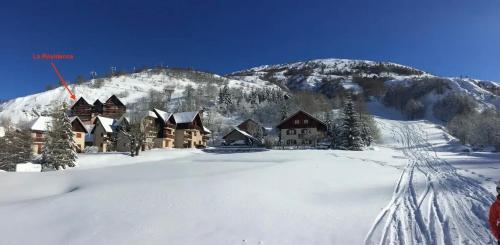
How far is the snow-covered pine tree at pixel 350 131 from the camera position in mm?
58562

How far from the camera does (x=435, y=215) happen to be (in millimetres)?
13672

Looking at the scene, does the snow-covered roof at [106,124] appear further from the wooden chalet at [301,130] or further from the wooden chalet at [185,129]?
the wooden chalet at [301,130]

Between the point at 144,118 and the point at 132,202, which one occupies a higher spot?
the point at 144,118

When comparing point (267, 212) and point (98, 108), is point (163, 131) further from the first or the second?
point (267, 212)

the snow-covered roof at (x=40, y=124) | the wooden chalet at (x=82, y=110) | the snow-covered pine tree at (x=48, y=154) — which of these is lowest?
the snow-covered pine tree at (x=48, y=154)

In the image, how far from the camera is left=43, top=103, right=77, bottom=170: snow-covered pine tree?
42.7 metres

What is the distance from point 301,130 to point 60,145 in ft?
153

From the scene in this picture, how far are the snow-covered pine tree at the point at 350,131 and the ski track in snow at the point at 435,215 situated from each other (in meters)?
36.4

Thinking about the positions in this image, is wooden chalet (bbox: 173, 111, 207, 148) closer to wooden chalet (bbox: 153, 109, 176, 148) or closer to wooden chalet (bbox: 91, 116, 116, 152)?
wooden chalet (bbox: 153, 109, 176, 148)

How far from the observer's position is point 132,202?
59.0ft

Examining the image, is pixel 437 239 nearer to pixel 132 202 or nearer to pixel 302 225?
pixel 302 225

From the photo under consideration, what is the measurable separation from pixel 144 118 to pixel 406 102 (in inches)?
5613

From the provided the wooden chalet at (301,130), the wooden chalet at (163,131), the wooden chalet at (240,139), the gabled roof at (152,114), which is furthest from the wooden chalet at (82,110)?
the wooden chalet at (301,130)

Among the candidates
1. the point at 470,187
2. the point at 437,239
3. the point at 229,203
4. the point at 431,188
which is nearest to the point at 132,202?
the point at 229,203
